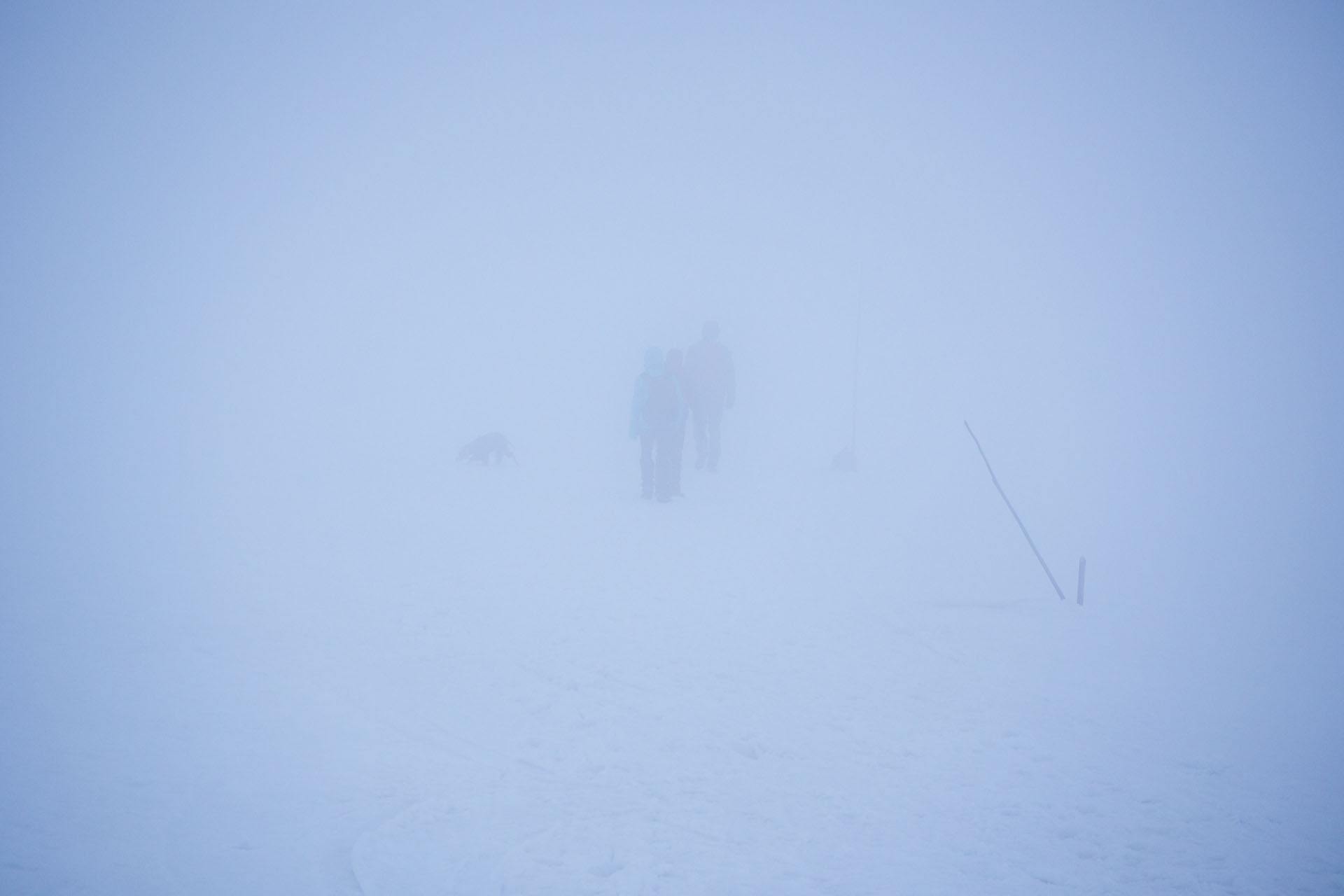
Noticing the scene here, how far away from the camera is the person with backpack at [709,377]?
546 inches

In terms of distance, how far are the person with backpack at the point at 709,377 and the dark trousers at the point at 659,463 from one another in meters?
2.08

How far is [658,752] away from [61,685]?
13.9 feet

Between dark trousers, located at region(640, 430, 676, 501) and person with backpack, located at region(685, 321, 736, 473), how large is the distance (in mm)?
2085

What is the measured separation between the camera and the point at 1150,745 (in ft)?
15.5

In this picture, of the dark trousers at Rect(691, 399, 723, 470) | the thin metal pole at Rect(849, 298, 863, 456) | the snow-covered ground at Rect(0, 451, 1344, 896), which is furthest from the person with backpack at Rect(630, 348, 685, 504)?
the thin metal pole at Rect(849, 298, 863, 456)

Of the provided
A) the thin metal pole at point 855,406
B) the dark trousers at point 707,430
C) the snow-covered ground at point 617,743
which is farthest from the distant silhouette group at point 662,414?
the thin metal pole at point 855,406

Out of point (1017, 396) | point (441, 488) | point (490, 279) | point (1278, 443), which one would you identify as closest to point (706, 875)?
point (441, 488)

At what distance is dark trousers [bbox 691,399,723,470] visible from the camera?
14.2 metres

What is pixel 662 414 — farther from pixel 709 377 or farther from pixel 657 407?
pixel 709 377

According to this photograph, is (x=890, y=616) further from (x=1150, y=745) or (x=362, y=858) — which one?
(x=362, y=858)

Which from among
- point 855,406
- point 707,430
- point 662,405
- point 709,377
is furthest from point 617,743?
point 855,406

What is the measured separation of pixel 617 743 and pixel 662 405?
6982 mm

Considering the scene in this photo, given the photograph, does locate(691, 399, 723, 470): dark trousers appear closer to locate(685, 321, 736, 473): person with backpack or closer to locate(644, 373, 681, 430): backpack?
locate(685, 321, 736, 473): person with backpack

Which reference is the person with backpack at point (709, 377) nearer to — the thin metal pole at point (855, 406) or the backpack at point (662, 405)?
the backpack at point (662, 405)
